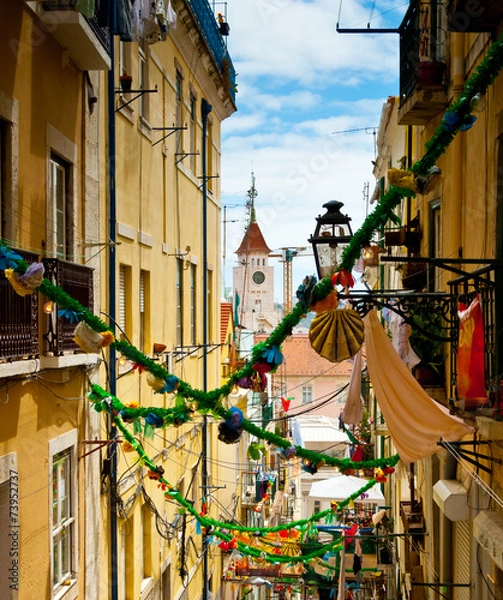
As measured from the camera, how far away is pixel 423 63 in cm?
1047

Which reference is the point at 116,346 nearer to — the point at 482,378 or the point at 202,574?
the point at 482,378

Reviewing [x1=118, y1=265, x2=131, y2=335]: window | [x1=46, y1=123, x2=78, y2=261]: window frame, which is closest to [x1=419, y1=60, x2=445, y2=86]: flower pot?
[x1=46, y1=123, x2=78, y2=261]: window frame

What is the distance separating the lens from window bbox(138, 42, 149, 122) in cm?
1345

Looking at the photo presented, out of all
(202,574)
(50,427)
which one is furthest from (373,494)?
(50,427)

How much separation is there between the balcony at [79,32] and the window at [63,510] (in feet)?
15.0

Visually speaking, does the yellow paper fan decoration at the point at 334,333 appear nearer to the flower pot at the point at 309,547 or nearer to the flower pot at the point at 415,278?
the flower pot at the point at 415,278

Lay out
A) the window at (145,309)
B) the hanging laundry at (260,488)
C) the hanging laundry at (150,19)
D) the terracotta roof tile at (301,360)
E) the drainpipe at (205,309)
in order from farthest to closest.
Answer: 1. the terracotta roof tile at (301,360)
2. the hanging laundry at (260,488)
3. the drainpipe at (205,309)
4. the window at (145,309)
5. the hanging laundry at (150,19)

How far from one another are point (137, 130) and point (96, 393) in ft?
17.0

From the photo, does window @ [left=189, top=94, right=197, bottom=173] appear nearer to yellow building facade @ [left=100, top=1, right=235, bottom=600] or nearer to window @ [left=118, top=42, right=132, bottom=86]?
yellow building facade @ [left=100, top=1, right=235, bottom=600]

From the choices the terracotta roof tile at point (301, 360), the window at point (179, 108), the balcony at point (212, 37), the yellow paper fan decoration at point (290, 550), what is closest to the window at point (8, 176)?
the balcony at point (212, 37)

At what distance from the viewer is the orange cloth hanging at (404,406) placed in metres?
7.31

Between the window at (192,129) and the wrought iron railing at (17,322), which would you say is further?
the window at (192,129)

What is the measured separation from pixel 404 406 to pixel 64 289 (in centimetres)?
380

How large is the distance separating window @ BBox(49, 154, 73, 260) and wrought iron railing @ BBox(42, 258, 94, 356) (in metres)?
0.50
